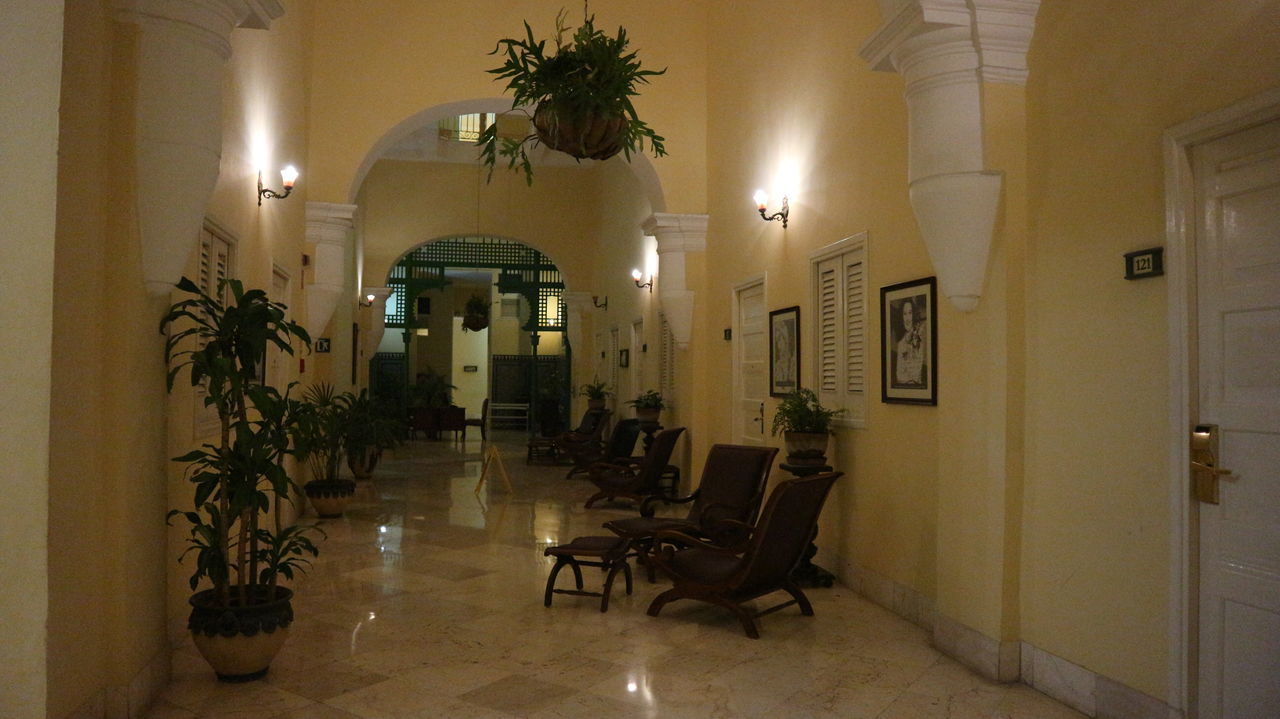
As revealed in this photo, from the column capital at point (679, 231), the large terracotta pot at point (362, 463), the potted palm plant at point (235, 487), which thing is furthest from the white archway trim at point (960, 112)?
the large terracotta pot at point (362, 463)

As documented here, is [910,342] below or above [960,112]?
Answer: below


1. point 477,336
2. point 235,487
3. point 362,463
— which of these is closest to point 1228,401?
point 235,487

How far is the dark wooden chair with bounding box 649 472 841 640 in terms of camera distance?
4676 millimetres

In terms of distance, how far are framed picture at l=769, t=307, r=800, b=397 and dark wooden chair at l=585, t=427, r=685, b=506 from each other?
1.78 metres

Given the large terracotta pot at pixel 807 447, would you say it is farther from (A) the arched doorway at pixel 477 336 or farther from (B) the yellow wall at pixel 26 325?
(A) the arched doorway at pixel 477 336

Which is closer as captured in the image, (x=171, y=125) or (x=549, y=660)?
(x=171, y=125)

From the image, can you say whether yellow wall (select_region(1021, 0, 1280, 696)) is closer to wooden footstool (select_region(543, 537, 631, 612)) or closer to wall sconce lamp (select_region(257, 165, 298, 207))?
wooden footstool (select_region(543, 537, 631, 612))

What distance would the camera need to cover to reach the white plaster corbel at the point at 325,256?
8.32m

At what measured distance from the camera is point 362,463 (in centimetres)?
1125

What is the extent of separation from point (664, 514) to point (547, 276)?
997cm

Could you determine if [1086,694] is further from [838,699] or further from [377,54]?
[377,54]

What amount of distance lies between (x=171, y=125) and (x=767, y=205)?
4.89m

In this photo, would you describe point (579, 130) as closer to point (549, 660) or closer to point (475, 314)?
point (549, 660)

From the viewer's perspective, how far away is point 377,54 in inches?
333
